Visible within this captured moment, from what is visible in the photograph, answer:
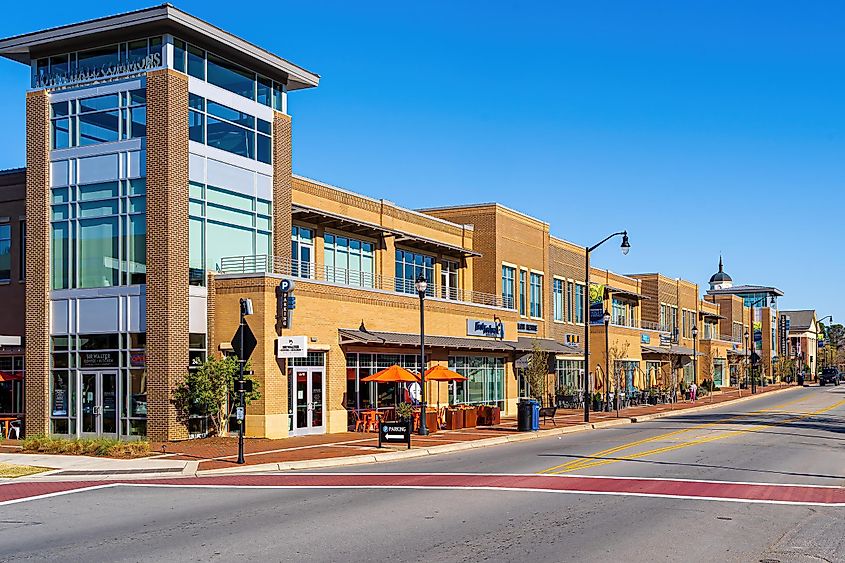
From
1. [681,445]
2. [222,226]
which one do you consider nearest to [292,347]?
→ [222,226]

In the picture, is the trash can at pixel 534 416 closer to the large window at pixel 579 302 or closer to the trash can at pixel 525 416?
the trash can at pixel 525 416

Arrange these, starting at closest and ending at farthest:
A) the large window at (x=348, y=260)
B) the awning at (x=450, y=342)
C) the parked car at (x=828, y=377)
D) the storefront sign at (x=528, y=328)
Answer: the awning at (x=450, y=342) < the large window at (x=348, y=260) < the storefront sign at (x=528, y=328) < the parked car at (x=828, y=377)

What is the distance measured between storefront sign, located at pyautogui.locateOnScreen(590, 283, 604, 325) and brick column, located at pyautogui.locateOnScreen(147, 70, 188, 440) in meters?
35.5

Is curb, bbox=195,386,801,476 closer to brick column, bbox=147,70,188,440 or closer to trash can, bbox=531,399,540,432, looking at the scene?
trash can, bbox=531,399,540,432

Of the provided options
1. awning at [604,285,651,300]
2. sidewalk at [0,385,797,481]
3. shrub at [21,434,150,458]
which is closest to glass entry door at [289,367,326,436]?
sidewalk at [0,385,797,481]

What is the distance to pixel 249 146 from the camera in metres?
34.4

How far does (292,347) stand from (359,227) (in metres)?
10.6

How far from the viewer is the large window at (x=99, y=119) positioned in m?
31.9

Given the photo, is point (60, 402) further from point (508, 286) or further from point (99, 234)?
point (508, 286)

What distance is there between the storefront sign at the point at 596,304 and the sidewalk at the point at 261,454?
2635 cm

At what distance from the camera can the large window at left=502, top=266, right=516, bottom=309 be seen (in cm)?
5216

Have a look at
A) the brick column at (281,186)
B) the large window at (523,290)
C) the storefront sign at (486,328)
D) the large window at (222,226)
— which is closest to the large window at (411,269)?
the storefront sign at (486,328)

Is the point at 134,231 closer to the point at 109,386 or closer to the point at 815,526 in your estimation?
the point at 109,386

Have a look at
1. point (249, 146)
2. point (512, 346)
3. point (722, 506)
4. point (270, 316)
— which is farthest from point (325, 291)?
point (722, 506)
